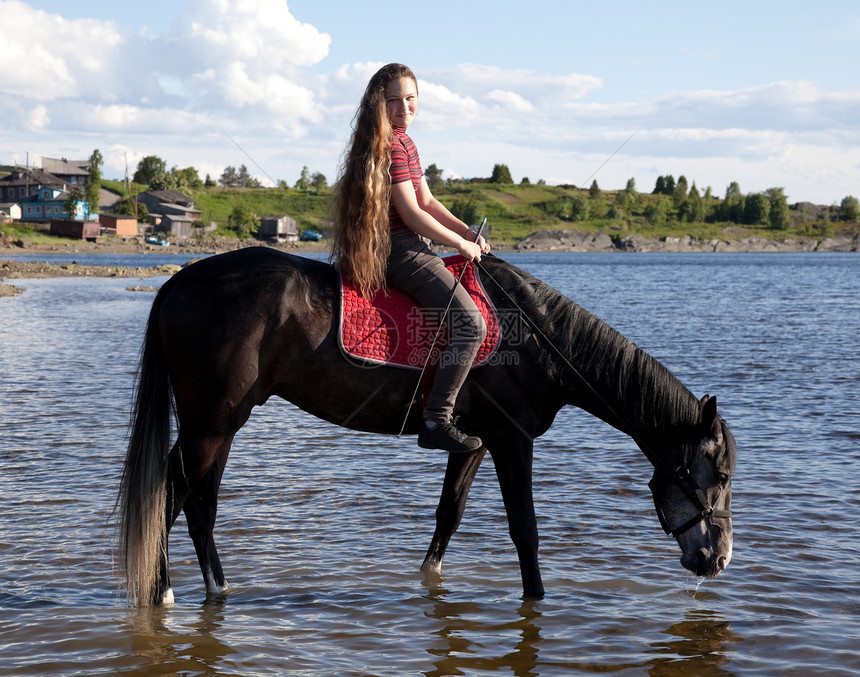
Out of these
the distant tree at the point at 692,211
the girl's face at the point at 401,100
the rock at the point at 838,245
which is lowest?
the girl's face at the point at 401,100

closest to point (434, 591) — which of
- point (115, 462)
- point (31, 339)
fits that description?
point (115, 462)

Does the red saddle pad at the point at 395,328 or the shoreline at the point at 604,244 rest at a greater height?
the shoreline at the point at 604,244

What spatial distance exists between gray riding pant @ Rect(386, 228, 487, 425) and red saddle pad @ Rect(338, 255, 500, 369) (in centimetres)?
4

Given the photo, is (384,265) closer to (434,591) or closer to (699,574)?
(434,591)

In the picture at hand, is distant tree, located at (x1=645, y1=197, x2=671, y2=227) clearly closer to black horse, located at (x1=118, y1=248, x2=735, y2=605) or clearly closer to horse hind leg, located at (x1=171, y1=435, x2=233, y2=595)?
black horse, located at (x1=118, y1=248, x2=735, y2=605)

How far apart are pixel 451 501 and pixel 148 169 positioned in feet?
536

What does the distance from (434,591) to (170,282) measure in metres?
2.70

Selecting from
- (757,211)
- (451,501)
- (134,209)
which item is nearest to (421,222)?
(451,501)

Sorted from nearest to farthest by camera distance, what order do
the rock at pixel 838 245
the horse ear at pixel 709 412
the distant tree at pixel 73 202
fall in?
1. the horse ear at pixel 709 412
2. the distant tree at pixel 73 202
3. the rock at pixel 838 245

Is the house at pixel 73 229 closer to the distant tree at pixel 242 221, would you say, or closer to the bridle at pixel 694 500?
the distant tree at pixel 242 221

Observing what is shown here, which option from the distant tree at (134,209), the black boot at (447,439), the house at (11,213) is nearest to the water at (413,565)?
the black boot at (447,439)

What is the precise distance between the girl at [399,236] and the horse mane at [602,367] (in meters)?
0.44

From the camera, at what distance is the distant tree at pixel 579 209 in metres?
172

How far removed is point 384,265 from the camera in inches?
197
